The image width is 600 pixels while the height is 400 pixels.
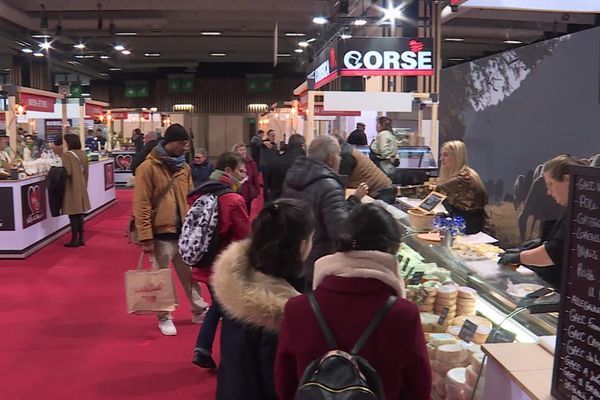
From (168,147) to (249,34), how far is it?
15280 millimetres

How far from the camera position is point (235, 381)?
221 centimetres

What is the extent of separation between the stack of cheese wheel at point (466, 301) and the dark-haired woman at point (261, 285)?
110 cm

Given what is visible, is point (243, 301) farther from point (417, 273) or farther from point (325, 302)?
point (417, 273)

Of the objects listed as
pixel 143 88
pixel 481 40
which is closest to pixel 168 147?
→ pixel 481 40

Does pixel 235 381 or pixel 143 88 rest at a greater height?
pixel 143 88

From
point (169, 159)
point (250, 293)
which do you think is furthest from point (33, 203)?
point (250, 293)

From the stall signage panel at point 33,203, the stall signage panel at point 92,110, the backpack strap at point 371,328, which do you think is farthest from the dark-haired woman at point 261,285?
the stall signage panel at point 92,110

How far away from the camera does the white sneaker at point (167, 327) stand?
4.87m

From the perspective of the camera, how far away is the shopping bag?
4461mm

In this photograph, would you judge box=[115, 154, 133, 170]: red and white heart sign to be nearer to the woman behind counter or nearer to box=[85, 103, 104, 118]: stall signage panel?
box=[85, 103, 104, 118]: stall signage panel

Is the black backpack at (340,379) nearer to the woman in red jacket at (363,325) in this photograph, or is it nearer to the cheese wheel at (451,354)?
the woman in red jacket at (363,325)

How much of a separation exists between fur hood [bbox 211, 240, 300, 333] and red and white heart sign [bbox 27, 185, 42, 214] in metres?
6.34

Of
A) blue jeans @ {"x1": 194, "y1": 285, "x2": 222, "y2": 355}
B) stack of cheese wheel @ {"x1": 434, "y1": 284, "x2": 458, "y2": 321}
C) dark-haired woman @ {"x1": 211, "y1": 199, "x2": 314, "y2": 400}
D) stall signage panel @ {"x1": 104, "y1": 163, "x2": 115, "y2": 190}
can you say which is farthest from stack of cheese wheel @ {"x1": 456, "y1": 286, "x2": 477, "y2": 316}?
stall signage panel @ {"x1": 104, "y1": 163, "x2": 115, "y2": 190}

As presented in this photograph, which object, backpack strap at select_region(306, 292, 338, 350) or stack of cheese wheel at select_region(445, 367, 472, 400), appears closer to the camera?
backpack strap at select_region(306, 292, 338, 350)
